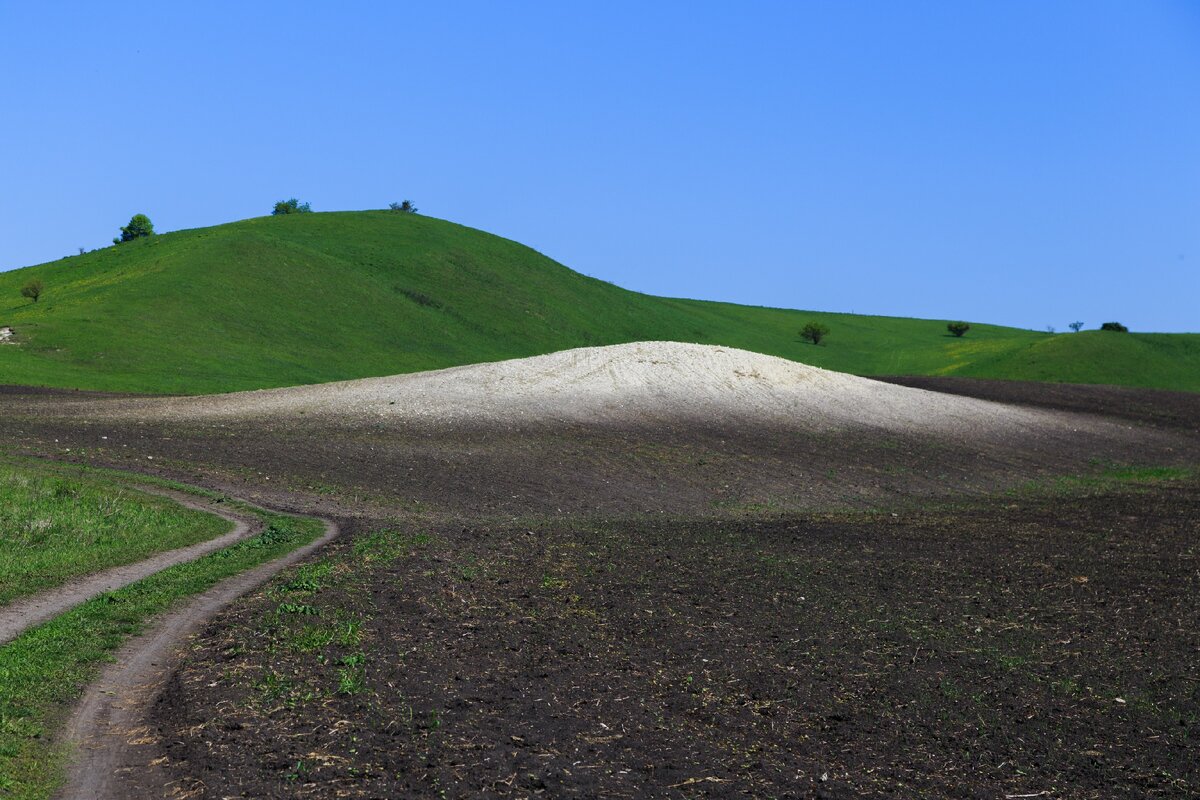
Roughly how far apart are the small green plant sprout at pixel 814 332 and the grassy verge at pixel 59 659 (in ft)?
378

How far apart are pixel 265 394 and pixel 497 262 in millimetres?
78513

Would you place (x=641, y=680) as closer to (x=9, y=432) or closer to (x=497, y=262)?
(x=9, y=432)

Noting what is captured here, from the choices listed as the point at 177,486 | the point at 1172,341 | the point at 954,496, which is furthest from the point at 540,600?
the point at 1172,341

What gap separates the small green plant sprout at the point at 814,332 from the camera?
130 metres

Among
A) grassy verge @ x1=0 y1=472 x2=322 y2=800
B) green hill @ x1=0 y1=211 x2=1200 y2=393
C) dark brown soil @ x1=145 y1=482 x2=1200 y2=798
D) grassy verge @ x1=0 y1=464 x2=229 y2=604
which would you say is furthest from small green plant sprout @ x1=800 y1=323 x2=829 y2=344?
grassy verge @ x1=0 y1=472 x2=322 y2=800

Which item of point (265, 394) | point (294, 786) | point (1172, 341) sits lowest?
point (294, 786)

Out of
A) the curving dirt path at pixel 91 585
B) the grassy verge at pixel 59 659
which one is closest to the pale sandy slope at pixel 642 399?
the curving dirt path at pixel 91 585

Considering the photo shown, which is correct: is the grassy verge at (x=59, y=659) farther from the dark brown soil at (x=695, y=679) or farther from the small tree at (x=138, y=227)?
the small tree at (x=138, y=227)

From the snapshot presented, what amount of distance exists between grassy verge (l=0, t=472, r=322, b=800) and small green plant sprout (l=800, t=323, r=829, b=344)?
11525cm

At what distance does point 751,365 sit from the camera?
5316 centimetres

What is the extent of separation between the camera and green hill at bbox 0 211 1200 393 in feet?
226

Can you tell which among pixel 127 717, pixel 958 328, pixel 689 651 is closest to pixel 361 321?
pixel 689 651

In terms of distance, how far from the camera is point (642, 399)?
46.9 metres

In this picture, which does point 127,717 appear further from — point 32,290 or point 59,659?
point 32,290
